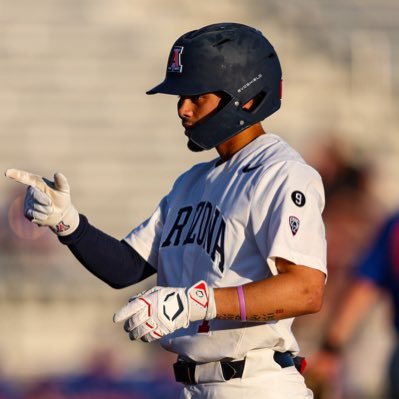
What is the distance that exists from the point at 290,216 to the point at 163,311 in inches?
21.5

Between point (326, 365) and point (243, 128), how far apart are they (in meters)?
2.01

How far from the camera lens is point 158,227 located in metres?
5.38

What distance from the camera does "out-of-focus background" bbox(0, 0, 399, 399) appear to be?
11.8 metres

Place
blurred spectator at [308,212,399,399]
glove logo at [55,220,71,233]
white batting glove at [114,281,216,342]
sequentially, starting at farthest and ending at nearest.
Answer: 1. blurred spectator at [308,212,399,399]
2. glove logo at [55,220,71,233]
3. white batting glove at [114,281,216,342]

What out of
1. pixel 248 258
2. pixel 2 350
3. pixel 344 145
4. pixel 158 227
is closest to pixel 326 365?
pixel 158 227

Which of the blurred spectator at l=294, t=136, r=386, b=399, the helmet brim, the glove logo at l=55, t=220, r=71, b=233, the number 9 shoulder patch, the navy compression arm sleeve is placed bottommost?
the blurred spectator at l=294, t=136, r=386, b=399

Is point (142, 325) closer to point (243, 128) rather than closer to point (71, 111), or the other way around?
point (243, 128)

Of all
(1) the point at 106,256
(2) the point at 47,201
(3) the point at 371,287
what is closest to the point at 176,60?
(2) the point at 47,201

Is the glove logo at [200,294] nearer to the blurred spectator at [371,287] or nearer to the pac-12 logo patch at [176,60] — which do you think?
the pac-12 logo patch at [176,60]

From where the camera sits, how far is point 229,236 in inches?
187

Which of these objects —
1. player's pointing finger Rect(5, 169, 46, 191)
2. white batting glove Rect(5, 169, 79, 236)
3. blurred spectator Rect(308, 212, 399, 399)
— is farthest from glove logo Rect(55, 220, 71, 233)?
blurred spectator Rect(308, 212, 399, 399)

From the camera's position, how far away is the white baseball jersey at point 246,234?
180 inches

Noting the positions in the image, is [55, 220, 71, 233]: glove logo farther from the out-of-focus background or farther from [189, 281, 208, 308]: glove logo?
the out-of-focus background

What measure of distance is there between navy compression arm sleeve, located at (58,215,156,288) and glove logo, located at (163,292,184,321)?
36.3 inches
